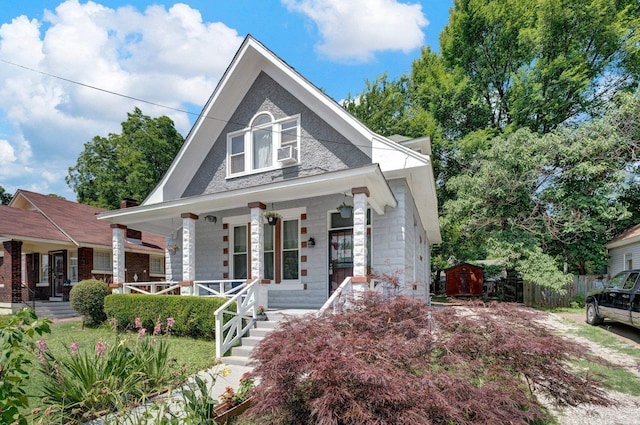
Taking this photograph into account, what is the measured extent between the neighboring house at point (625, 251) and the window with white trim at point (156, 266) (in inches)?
925

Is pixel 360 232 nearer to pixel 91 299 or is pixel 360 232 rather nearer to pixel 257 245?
pixel 257 245

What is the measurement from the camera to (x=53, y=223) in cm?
1652

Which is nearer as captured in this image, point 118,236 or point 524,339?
point 524,339

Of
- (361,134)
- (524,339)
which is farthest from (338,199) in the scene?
(524,339)

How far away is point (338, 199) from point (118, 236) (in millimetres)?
7105

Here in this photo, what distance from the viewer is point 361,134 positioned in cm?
930

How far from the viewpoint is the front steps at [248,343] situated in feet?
22.8

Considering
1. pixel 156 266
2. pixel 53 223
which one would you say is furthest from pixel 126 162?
pixel 53 223

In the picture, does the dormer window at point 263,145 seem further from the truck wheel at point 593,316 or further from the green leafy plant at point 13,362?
the truck wheel at point 593,316

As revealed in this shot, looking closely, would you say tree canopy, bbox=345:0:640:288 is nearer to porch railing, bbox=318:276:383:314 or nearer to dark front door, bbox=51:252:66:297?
porch railing, bbox=318:276:383:314

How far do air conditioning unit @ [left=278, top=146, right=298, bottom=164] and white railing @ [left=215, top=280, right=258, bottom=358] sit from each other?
3.51 metres

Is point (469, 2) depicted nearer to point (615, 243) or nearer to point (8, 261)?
point (615, 243)

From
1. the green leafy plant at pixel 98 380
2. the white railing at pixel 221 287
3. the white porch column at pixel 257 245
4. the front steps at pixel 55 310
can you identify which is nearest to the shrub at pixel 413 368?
the green leafy plant at pixel 98 380

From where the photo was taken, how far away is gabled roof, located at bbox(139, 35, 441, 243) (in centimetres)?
898
